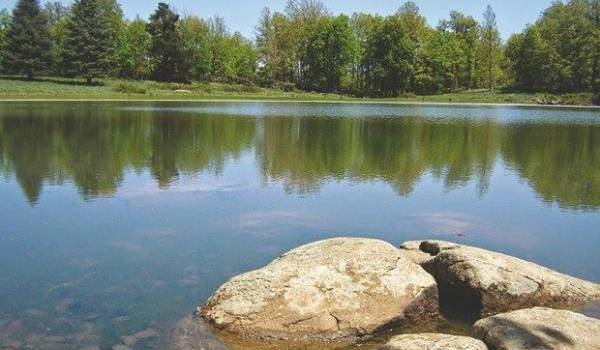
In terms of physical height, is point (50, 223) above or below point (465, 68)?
below

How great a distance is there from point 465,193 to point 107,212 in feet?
30.6

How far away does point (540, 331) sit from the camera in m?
6.33

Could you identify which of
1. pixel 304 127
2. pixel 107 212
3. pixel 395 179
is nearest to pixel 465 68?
pixel 304 127

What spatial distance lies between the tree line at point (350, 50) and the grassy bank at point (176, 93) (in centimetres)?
577

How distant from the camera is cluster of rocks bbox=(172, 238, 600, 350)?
21.2 feet

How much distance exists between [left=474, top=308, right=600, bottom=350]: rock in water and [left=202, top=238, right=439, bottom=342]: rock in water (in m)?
1.11

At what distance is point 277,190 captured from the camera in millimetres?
15898

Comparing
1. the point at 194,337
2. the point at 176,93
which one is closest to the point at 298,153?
the point at 194,337

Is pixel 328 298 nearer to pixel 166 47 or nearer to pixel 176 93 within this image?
pixel 176 93

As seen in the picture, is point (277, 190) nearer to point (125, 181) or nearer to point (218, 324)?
point (125, 181)

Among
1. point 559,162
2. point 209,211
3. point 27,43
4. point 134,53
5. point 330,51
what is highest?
point 330,51

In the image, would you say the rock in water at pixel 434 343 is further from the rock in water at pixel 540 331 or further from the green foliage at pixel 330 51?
the green foliage at pixel 330 51

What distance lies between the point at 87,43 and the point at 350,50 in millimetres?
44874

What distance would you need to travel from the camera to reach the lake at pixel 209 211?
816 centimetres
